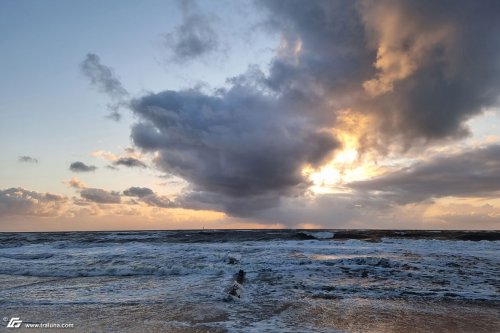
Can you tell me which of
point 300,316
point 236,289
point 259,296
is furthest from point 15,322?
point 300,316

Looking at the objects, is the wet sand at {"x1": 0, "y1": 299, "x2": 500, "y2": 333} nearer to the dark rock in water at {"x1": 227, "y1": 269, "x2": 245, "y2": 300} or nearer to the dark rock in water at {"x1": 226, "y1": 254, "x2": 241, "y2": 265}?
the dark rock in water at {"x1": 227, "y1": 269, "x2": 245, "y2": 300}

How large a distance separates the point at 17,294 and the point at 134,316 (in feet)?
18.1

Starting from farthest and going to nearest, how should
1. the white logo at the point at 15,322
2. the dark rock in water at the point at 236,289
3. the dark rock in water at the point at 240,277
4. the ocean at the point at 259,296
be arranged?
1. the dark rock in water at the point at 240,277
2. the dark rock in water at the point at 236,289
3. the ocean at the point at 259,296
4. the white logo at the point at 15,322

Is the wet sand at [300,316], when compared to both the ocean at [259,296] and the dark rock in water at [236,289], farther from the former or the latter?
the dark rock in water at [236,289]

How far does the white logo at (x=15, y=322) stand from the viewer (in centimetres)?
→ 754

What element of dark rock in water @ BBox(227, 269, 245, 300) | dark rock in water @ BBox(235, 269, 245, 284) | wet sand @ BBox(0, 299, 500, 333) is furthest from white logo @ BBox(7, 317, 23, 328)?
dark rock in water @ BBox(235, 269, 245, 284)

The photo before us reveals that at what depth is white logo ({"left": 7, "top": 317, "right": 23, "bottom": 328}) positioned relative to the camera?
7543mm

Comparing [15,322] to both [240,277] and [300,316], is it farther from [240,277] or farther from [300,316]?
[240,277]

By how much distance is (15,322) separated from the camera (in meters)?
7.84

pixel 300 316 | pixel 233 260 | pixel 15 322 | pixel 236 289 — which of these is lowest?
pixel 15 322

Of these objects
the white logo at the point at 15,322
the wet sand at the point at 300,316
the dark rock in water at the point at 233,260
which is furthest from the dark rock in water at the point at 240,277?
the white logo at the point at 15,322

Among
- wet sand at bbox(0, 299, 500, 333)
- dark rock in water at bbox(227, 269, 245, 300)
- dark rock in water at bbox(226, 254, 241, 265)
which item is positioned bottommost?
wet sand at bbox(0, 299, 500, 333)

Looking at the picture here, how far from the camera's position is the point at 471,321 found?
7.84 meters

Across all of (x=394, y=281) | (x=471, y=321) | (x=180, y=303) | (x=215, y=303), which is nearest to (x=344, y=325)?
(x=471, y=321)
